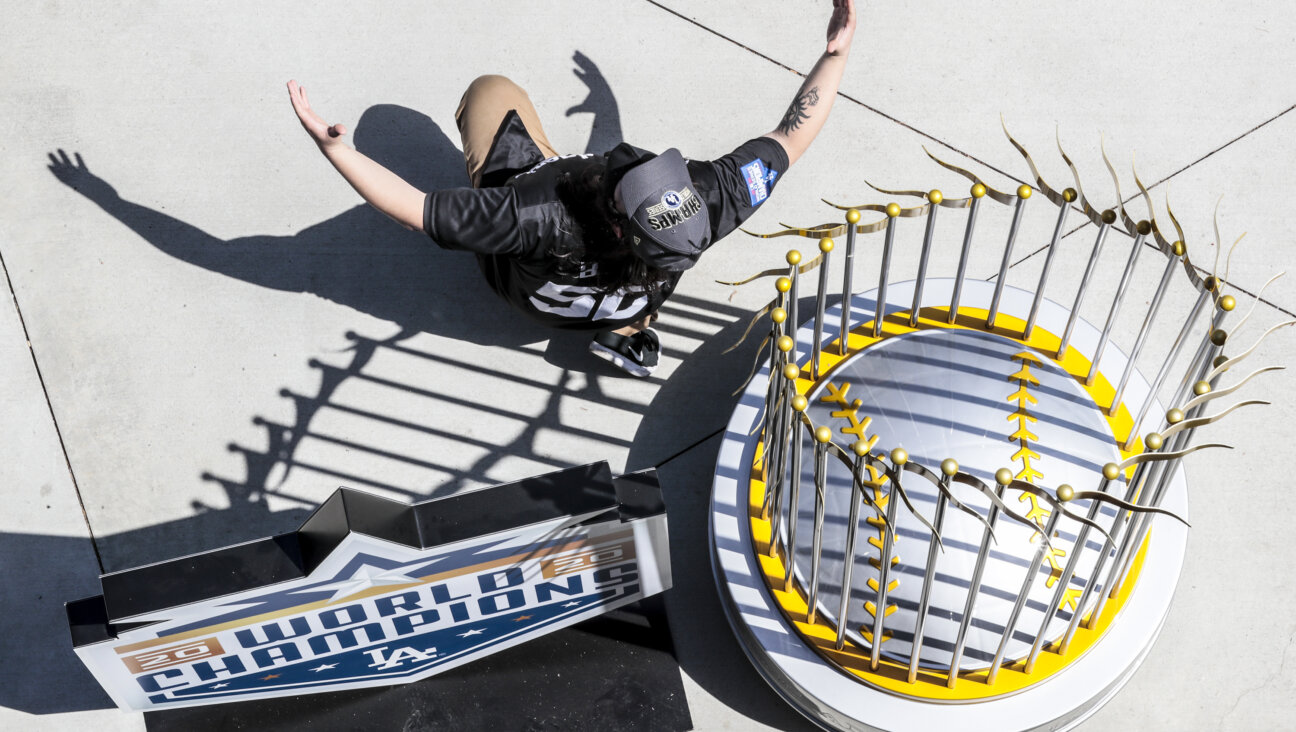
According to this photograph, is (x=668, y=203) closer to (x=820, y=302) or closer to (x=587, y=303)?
(x=820, y=302)

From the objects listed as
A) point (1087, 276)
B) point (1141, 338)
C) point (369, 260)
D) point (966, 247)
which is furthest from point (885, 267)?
point (369, 260)

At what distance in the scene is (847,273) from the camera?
3.14m

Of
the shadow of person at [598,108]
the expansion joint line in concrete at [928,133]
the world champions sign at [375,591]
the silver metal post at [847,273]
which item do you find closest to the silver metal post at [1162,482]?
the silver metal post at [847,273]

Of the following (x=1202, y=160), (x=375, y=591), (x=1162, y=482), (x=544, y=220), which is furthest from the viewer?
(x=1202, y=160)

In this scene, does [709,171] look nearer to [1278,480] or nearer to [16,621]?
[1278,480]

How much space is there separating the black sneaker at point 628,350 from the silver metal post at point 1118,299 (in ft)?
4.91

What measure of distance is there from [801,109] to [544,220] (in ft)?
3.13

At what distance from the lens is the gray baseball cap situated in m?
3.14

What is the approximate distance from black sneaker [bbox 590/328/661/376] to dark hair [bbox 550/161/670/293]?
0.52 meters

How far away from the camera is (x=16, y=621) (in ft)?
12.4

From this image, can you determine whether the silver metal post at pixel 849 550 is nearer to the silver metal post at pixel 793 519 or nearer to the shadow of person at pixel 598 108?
the silver metal post at pixel 793 519

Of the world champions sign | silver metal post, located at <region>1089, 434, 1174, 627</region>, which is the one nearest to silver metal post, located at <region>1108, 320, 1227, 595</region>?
silver metal post, located at <region>1089, 434, 1174, 627</region>

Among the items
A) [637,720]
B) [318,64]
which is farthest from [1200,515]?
[318,64]

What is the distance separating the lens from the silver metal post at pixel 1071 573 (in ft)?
7.47
